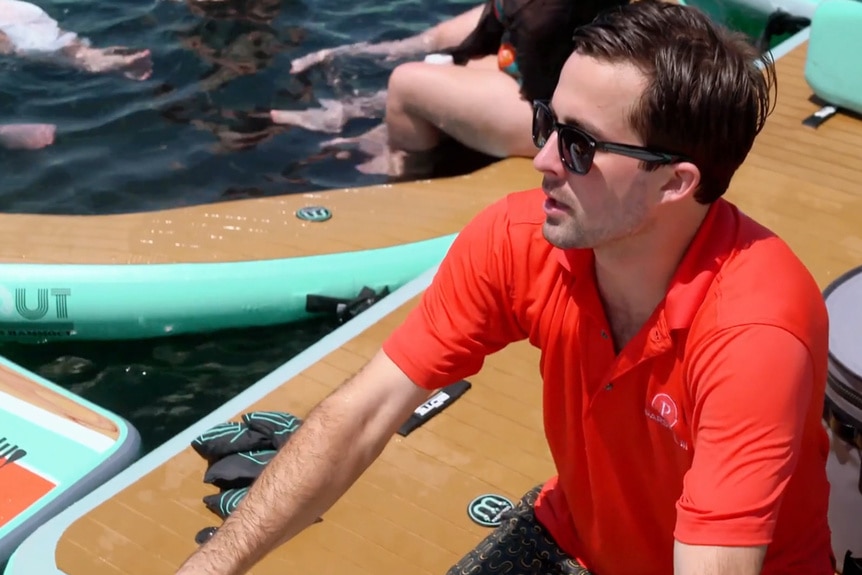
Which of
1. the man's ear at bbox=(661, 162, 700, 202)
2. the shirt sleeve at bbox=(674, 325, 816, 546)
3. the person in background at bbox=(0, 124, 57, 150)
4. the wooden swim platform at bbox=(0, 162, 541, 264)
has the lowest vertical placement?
the person in background at bbox=(0, 124, 57, 150)

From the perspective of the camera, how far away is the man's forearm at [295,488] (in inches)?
69.6

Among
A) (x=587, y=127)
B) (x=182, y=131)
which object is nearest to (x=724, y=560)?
(x=587, y=127)

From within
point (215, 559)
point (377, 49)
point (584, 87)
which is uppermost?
point (584, 87)

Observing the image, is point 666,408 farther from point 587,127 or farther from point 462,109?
point 462,109

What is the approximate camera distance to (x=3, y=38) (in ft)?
20.6

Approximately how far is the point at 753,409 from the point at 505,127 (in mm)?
3118

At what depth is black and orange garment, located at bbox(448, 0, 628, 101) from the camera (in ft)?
13.4

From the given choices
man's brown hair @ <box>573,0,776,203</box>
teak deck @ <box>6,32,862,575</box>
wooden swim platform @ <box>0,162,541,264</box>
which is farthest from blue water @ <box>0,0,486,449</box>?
man's brown hair @ <box>573,0,776,203</box>

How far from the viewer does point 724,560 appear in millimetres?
1504

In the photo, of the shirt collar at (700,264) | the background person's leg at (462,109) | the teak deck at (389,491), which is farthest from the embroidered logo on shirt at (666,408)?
the background person's leg at (462,109)

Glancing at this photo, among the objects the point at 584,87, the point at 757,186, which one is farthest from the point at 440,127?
the point at 584,87

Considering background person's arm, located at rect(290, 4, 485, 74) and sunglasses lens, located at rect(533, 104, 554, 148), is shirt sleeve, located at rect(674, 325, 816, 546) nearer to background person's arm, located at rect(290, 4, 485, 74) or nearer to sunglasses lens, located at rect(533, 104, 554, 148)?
sunglasses lens, located at rect(533, 104, 554, 148)

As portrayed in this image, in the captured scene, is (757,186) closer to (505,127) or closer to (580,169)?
(505,127)

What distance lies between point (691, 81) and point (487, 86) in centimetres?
299
